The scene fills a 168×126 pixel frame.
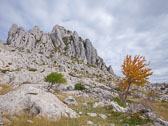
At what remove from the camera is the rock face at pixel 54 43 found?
360ft

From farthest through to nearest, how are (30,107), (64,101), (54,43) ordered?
(54,43) → (64,101) → (30,107)

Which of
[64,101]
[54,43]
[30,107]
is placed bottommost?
[64,101]

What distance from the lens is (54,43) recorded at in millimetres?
138625

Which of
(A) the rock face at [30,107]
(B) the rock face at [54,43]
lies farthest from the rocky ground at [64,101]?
(B) the rock face at [54,43]

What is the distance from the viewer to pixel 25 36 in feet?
368

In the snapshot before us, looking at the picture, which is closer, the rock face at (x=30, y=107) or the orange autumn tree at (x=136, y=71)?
the rock face at (x=30, y=107)

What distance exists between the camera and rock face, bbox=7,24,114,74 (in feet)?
360

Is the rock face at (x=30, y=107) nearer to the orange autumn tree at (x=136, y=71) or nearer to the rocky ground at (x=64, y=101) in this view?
the rocky ground at (x=64, y=101)

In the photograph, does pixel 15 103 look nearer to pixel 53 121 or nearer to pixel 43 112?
pixel 43 112

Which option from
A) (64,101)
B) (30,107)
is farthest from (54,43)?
(30,107)

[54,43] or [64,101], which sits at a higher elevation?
[54,43]

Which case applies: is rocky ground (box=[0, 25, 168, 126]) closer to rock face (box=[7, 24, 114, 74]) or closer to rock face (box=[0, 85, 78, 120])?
rock face (box=[0, 85, 78, 120])

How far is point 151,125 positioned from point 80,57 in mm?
137699

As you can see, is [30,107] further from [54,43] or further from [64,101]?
[54,43]
